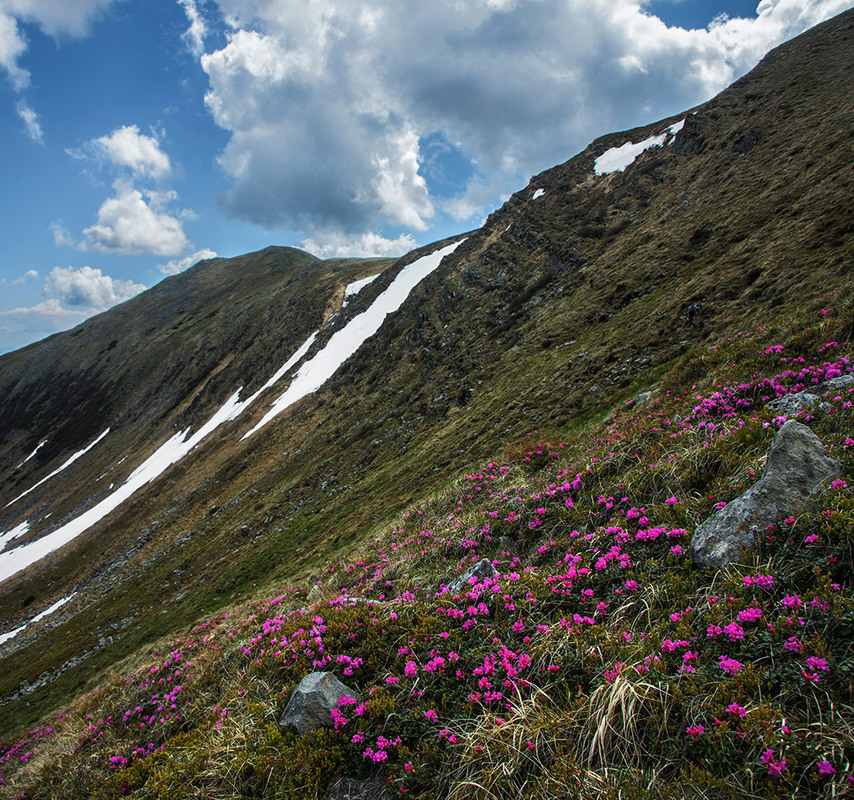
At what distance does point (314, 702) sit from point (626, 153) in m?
51.0

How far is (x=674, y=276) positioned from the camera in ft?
71.9

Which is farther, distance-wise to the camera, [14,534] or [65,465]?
[65,465]

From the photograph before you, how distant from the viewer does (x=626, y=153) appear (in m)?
40.8

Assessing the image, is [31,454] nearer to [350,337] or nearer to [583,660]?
[350,337]

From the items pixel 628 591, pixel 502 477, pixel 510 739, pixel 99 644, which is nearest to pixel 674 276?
pixel 502 477

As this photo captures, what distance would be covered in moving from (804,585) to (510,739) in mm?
3524

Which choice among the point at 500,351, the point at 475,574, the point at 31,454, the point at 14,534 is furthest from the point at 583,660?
the point at 31,454

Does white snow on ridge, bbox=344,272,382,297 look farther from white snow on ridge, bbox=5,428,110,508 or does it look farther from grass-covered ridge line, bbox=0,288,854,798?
white snow on ridge, bbox=5,428,110,508

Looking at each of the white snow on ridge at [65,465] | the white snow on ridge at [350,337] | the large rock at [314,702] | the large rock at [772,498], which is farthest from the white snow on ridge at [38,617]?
the white snow on ridge at [65,465]

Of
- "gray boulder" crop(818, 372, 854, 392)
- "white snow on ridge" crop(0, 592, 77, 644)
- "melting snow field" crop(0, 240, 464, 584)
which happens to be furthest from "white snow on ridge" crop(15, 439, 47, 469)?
"gray boulder" crop(818, 372, 854, 392)

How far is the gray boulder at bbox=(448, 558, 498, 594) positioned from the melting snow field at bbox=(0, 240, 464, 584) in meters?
42.7

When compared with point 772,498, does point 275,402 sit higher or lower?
higher

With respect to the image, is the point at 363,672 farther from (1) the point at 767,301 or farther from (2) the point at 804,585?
(1) the point at 767,301

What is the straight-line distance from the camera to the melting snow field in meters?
50.8
